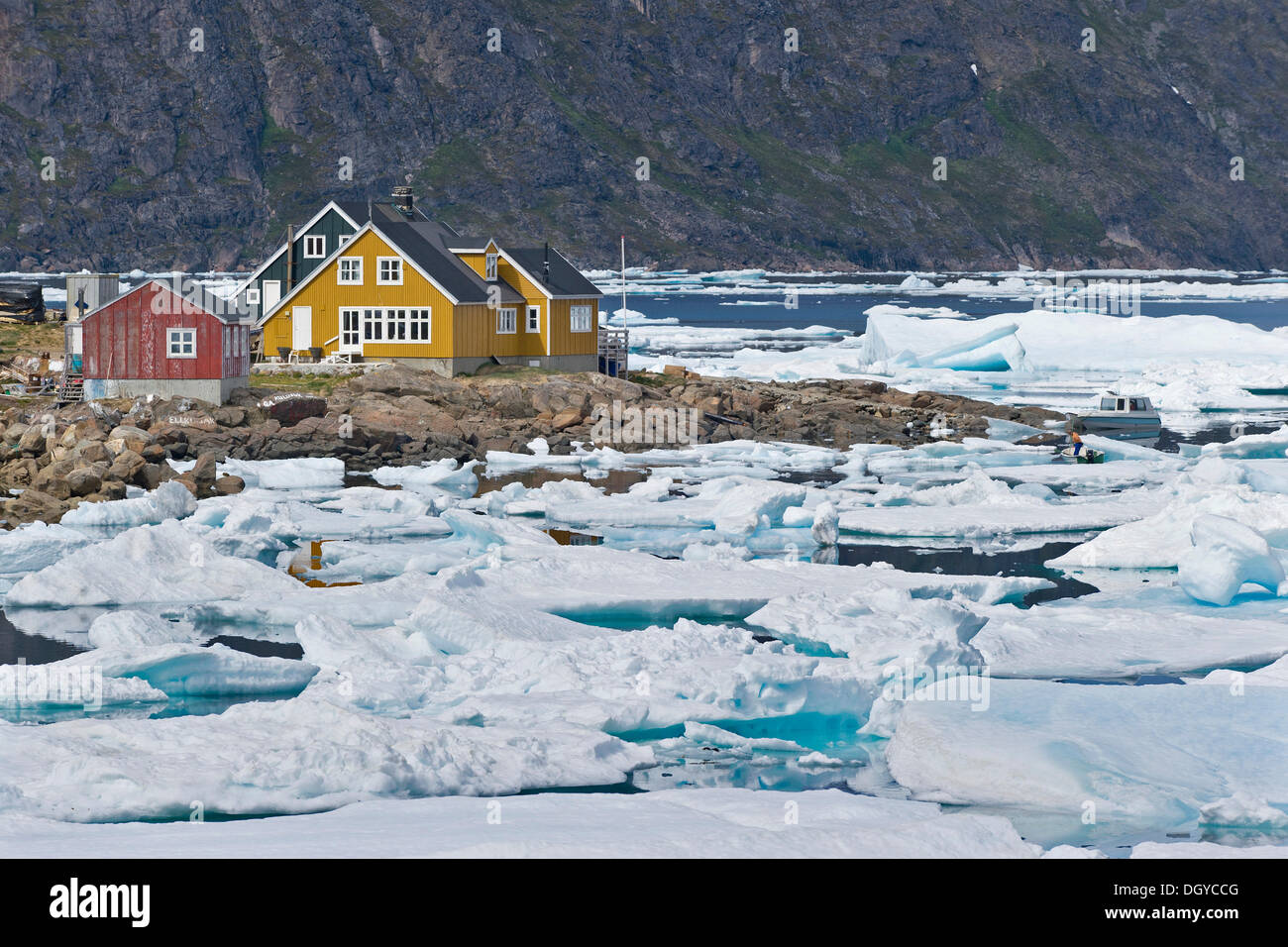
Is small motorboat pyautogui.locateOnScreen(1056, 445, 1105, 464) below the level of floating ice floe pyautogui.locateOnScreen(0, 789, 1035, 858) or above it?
above

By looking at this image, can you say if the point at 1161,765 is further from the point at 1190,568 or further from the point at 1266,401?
the point at 1266,401

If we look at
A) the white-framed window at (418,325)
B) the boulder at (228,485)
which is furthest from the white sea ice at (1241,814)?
the white-framed window at (418,325)

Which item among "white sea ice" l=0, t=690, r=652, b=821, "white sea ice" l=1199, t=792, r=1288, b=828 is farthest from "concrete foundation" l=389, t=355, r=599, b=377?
"white sea ice" l=1199, t=792, r=1288, b=828

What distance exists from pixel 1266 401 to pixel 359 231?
31750mm

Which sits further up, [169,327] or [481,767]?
[169,327]

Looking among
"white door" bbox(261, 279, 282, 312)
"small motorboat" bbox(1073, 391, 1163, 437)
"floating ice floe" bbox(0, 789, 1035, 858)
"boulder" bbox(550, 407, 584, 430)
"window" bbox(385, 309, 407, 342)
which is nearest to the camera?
"floating ice floe" bbox(0, 789, 1035, 858)

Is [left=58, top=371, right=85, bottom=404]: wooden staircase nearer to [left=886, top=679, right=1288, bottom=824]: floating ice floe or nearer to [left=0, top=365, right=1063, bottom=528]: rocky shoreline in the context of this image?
[left=0, top=365, right=1063, bottom=528]: rocky shoreline

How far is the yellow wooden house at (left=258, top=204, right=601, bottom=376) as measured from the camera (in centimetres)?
4497

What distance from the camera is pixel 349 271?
4553cm

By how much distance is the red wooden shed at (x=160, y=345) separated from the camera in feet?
123

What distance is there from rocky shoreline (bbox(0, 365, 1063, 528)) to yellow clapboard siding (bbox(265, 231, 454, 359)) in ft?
6.09

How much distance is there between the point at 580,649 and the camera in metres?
15.7

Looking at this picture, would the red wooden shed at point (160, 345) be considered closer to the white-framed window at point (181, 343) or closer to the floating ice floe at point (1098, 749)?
the white-framed window at point (181, 343)

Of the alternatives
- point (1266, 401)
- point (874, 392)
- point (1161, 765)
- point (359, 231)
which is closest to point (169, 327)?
point (359, 231)
